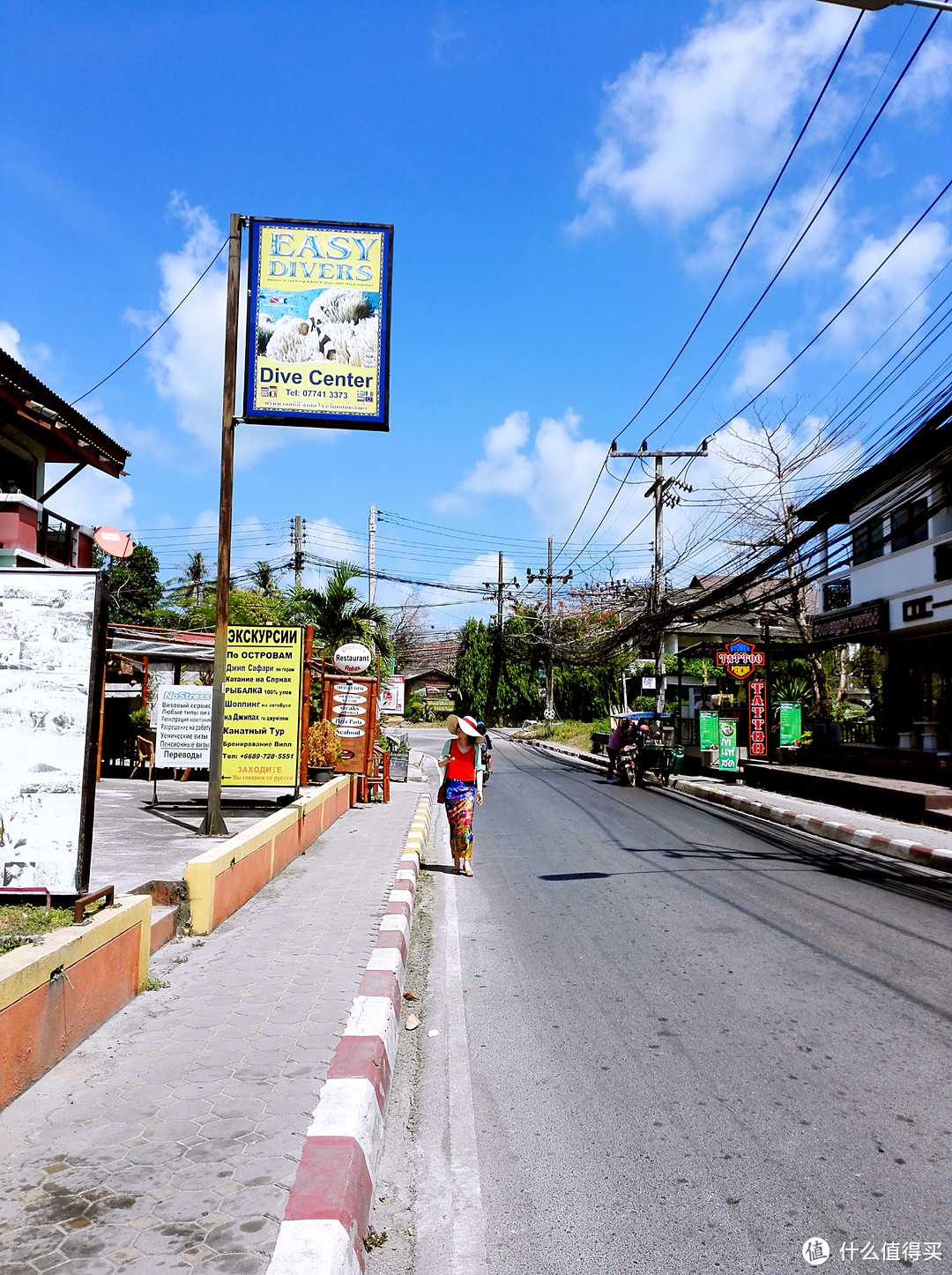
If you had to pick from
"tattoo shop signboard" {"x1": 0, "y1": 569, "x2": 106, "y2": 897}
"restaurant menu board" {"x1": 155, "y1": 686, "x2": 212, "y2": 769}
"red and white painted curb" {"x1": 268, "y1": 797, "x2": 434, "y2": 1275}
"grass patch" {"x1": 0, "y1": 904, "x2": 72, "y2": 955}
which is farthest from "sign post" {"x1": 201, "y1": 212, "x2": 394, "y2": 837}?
"red and white painted curb" {"x1": 268, "y1": 797, "x2": 434, "y2": 1275}

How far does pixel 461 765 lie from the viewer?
978 centimetres

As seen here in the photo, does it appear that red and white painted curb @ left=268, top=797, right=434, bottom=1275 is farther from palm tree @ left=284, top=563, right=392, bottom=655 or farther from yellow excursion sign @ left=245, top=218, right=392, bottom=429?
palm tree @ left=284, top=563, right=392, bottom=655

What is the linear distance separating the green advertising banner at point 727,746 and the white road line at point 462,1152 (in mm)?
16862

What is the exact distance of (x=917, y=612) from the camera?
21703mm

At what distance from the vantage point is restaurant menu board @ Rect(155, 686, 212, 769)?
11.6m

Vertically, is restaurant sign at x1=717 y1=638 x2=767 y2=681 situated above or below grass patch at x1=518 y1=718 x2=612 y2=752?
above

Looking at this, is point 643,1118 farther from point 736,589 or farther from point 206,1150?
point 736,589

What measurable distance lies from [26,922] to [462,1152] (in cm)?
228

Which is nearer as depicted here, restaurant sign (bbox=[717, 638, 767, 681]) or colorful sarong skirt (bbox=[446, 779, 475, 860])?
colorful sarong skirt (bbox=[446, 779, 475, 860])

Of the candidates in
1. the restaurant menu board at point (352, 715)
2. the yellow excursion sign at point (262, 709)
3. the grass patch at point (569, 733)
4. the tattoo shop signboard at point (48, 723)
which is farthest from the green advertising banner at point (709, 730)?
the tattoo shop signboard at point (48, 723)

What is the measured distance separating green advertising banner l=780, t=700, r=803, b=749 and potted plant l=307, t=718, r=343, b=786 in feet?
44.1

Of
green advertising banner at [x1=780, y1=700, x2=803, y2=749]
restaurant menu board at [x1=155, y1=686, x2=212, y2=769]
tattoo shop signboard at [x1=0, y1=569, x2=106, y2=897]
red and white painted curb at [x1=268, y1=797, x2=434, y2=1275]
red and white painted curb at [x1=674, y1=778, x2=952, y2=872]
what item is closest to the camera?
red and white painted curb at [x1=268, y1=797, x2=434, y2=1275]

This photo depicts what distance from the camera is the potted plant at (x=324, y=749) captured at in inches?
584

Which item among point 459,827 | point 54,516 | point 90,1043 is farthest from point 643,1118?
Answer: point 54,516
